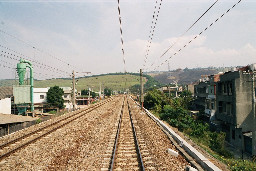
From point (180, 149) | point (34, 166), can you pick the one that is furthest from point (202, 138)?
point (34, 166)

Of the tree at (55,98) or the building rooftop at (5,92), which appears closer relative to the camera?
the building rooftop at (5,92)

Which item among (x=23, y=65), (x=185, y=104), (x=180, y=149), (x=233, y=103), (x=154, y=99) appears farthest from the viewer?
(x=185, y=104)

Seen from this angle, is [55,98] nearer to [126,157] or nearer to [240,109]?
[240,109]

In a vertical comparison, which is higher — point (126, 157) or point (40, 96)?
point (40, 96)

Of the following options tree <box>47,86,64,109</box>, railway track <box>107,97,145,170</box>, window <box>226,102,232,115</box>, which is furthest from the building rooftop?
window <box>226,102,232,115</box>

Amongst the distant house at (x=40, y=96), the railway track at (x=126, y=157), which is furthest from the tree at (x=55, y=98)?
the railway track at (x=126, y=157)

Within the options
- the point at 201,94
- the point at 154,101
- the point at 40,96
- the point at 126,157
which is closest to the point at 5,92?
the point at 40,96

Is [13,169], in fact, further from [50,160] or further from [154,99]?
[154,99]

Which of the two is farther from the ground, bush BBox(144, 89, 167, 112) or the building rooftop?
the building rooftop

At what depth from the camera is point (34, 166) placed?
8.09 m

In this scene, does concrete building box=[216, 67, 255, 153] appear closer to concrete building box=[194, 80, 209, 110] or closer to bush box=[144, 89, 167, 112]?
bush box=[144, 89, 167, 112]

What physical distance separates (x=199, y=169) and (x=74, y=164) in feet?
17.7

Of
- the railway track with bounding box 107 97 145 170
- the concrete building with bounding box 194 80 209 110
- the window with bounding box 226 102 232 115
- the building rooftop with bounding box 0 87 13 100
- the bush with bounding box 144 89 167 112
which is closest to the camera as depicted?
the railway track with bounding box 107 97 145 170

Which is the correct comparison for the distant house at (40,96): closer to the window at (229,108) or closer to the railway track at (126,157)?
the window at (229,108)
